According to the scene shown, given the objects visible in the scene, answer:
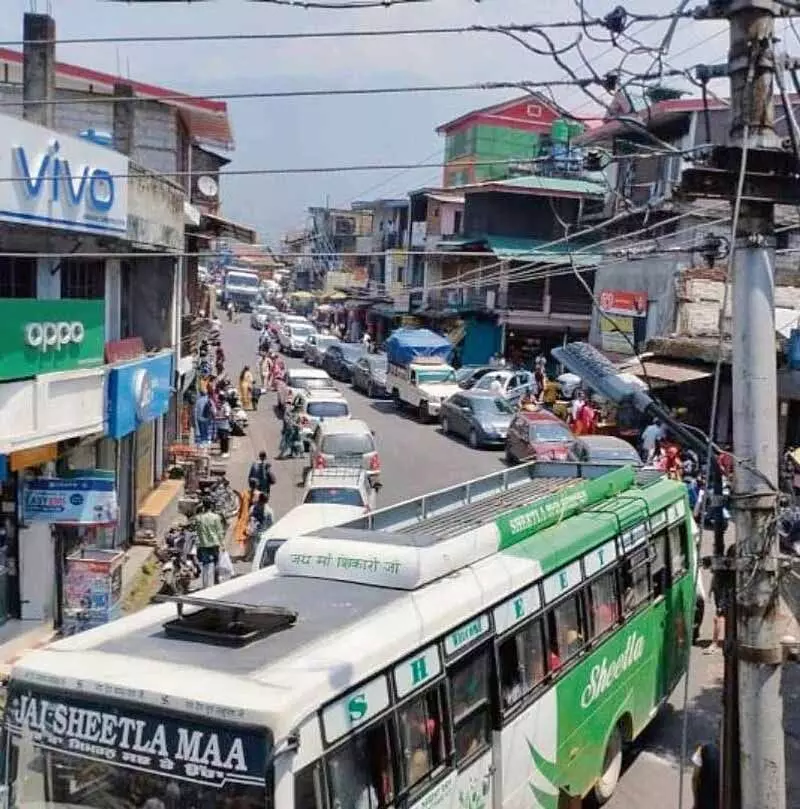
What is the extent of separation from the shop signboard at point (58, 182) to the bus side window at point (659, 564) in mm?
6790

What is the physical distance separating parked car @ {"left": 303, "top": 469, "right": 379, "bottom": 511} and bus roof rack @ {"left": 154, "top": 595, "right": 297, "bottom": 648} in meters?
11.4

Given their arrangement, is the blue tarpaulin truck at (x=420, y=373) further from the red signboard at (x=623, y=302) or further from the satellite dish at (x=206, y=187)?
the satellite dish at (x=206, y=187)

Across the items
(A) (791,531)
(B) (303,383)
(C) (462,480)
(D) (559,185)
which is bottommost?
(C) (462,480)

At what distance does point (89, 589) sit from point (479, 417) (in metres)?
18.7

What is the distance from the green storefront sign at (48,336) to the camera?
11.1m

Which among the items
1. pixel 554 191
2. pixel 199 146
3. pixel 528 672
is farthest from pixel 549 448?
pixel 554 191

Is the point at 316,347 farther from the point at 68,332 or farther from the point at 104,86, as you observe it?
the point at 68,332

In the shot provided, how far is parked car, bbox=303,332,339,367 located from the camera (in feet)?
167

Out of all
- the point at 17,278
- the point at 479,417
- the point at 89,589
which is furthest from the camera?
the point at 479,417

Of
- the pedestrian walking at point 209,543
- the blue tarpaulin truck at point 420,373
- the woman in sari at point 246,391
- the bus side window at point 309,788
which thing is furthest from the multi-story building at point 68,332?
the woman in sari at point 246,391

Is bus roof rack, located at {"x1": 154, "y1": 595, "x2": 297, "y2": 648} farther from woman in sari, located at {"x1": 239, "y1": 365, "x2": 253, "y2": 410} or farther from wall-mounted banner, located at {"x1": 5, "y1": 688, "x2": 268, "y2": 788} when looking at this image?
woman in sari, located at {"x1": 239, "y1": 365, "x2": 253, "y2": 410}

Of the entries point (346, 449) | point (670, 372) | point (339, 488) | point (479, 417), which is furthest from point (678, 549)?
point (479, 417)

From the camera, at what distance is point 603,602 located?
888 cm

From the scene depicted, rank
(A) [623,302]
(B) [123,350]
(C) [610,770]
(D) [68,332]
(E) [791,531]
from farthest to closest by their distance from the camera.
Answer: (A) [623,302]
(E) [791,531]
(B) [123,350]
(D) [68,332]
(C) [610,770]
